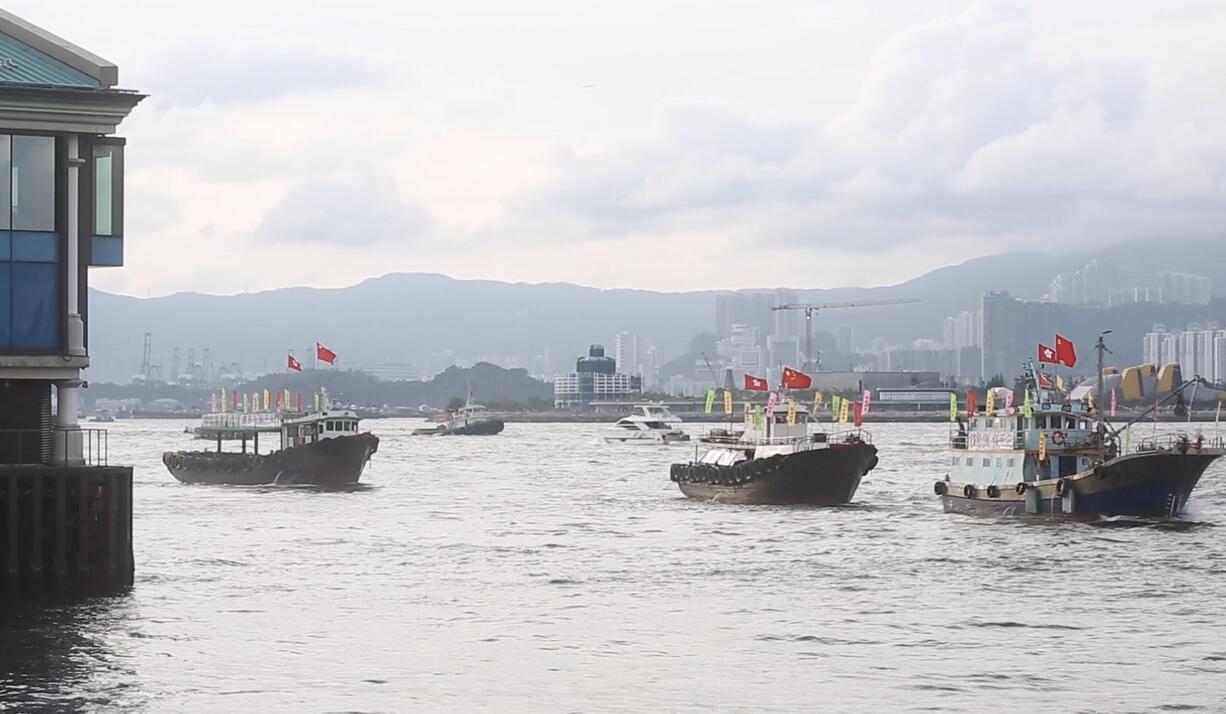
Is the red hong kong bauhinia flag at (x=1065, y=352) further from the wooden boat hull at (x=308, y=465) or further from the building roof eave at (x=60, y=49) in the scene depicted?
the wooden boat hull at (x=308, y=465)

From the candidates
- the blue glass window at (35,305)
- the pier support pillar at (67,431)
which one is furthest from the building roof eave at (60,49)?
the pier support pillar at (67,431)

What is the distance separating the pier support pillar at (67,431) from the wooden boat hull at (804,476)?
48342 millimetres

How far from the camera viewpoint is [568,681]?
3809 cm

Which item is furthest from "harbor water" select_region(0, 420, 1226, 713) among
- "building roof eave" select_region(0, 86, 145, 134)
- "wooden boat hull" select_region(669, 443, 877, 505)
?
"building roof eave" select_region(0, 86, 145, 134)

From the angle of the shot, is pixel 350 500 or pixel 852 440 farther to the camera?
pixel 350 500

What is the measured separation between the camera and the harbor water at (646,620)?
120 feet

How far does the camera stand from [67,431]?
47.9 m

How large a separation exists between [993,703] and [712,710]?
198 inches

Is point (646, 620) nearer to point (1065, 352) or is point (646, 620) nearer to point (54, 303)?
point (54, 303)

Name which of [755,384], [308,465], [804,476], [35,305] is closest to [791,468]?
[804,476]

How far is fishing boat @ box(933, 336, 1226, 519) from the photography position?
247 ft

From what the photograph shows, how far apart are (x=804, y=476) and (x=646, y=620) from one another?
4562cm

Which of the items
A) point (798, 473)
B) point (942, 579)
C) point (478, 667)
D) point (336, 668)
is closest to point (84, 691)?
point (336, 668)

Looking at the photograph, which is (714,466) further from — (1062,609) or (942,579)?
(1062,609)
